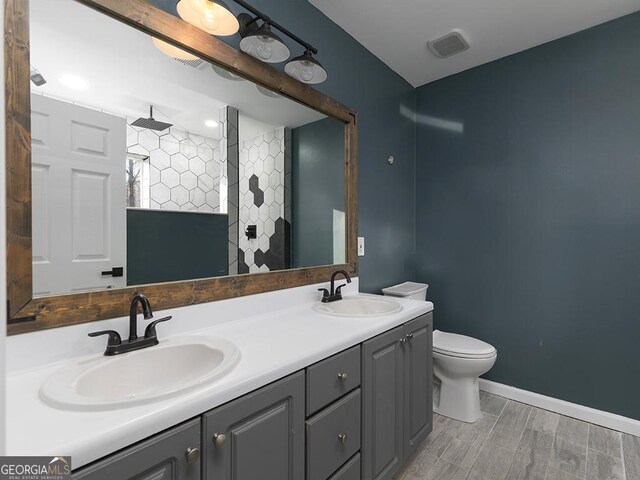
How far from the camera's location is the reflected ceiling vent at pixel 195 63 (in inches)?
50.0

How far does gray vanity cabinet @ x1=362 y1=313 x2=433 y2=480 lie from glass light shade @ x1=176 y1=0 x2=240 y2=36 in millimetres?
1411

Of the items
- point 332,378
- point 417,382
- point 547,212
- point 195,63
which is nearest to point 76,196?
point 195,63

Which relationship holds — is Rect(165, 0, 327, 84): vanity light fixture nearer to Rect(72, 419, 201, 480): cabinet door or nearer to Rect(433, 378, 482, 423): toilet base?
Rect(72, 419, 201, 480): cabinet door

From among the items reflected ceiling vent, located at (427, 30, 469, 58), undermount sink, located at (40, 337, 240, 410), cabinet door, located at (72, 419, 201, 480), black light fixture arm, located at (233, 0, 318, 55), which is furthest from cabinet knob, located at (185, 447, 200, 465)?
reflected ceiling vent, located at (427, 30, 469, 58)

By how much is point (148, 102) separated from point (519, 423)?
2.77 meters

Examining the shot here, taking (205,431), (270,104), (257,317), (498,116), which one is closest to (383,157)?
(498,116)

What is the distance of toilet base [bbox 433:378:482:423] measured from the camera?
2088 mm

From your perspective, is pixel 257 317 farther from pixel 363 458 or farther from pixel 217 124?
pixel 217 124

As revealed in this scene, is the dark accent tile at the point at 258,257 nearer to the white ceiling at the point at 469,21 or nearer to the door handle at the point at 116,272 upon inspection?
the door handle at the point at 116,272

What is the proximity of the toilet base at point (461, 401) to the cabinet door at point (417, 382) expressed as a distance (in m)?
0.43

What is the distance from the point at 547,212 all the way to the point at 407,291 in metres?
1.14

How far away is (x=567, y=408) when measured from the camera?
214 centimetres

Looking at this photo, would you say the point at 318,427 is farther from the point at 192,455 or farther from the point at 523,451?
the point at 523,451

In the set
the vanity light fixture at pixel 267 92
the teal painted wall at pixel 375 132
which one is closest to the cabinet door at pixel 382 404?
the teal painted wall at pixel 375 132
